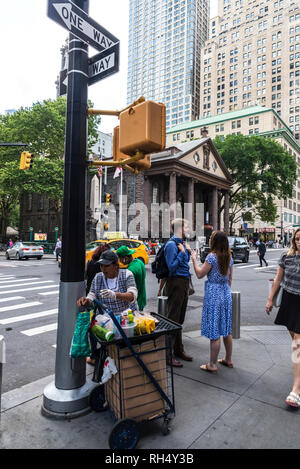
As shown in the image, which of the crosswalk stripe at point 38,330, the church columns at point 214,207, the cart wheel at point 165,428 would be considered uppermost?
the church columns at point 214,207

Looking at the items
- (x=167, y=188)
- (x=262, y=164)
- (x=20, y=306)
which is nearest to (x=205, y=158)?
(x=167, y=188)

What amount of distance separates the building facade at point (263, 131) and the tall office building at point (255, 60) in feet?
49.8

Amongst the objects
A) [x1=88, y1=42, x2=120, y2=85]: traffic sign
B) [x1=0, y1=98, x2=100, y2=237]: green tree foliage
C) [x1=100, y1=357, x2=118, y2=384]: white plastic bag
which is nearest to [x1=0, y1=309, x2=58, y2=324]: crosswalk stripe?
[x1=100, y1=357, x2=118, y2=384]: white plastic bag

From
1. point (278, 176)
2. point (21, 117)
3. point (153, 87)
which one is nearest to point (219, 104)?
point (153, 87)

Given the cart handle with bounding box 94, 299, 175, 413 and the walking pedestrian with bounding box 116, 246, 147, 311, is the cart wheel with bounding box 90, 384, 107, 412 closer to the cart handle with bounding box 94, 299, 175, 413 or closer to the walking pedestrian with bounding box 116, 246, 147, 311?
the cart handle with bounding box 94, 299, 175, 413

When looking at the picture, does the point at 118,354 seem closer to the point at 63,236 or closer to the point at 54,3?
the point at 63,236

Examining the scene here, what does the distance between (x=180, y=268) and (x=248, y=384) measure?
1737mm

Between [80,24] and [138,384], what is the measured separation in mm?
3532

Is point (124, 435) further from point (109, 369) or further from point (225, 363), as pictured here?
point (225, 363)

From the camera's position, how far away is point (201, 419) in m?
2.99

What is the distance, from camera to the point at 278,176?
4397 centimetres

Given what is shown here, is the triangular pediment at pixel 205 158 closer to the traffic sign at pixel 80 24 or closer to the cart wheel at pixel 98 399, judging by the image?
the traffic sign at pixel 80 24

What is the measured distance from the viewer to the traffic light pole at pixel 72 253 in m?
3.11

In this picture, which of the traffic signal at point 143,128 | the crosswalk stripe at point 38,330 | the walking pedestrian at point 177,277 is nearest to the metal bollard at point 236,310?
the walking pedestrian at point 177,277
